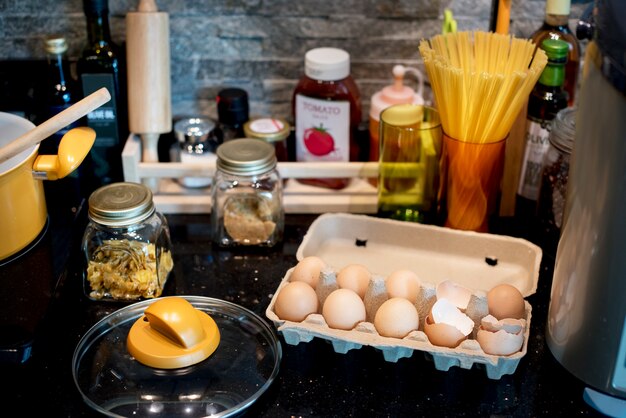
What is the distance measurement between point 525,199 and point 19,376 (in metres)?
0.74

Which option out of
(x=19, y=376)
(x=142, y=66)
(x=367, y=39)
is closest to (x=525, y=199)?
(x=367, y=39)

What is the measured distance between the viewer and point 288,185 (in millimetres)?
1260

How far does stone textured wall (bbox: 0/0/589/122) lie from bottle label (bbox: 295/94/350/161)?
115 mm

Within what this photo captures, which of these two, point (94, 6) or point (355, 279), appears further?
point (94, 6)

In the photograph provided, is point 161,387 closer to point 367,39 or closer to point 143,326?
point 143,326

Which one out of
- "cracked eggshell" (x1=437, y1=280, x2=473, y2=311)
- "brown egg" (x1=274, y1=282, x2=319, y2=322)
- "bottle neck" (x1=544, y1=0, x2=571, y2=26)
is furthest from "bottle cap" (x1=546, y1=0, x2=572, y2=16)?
"brown egg" (x1=274, y1=282, x2=319, y2=322)

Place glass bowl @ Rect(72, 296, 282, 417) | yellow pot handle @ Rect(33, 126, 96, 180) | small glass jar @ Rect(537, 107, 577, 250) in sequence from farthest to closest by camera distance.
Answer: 1. small glass jar @ Rect(537, 107, 577, 250)
2. yellow pot handle @ Rect(33, 126, 96, 180)
3. glass bowl @ Rect(72, 296, 282, 417)

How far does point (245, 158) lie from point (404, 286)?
27cm

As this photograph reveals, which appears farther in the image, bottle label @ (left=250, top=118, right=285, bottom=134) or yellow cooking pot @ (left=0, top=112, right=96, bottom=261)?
bottle label @ (left=250, top=118, right=285, bottom=134)

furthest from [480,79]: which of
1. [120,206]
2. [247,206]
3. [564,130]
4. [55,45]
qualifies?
[55,45]

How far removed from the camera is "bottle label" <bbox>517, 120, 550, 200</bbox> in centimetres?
115

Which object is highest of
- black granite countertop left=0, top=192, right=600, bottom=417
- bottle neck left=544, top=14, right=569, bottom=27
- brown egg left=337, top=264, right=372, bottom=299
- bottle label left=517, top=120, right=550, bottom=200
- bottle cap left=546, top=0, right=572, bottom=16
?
bottle cap left=546, top=0, right=572, bottom=16

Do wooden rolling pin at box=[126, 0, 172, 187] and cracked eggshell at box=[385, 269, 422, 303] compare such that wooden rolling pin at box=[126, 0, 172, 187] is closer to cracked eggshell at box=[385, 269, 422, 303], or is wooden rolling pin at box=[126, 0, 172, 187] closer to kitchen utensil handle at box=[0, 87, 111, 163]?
kitchen utensil handle at box=[0, 87, 111, 163]

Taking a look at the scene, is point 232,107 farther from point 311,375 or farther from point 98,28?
point 311,375
